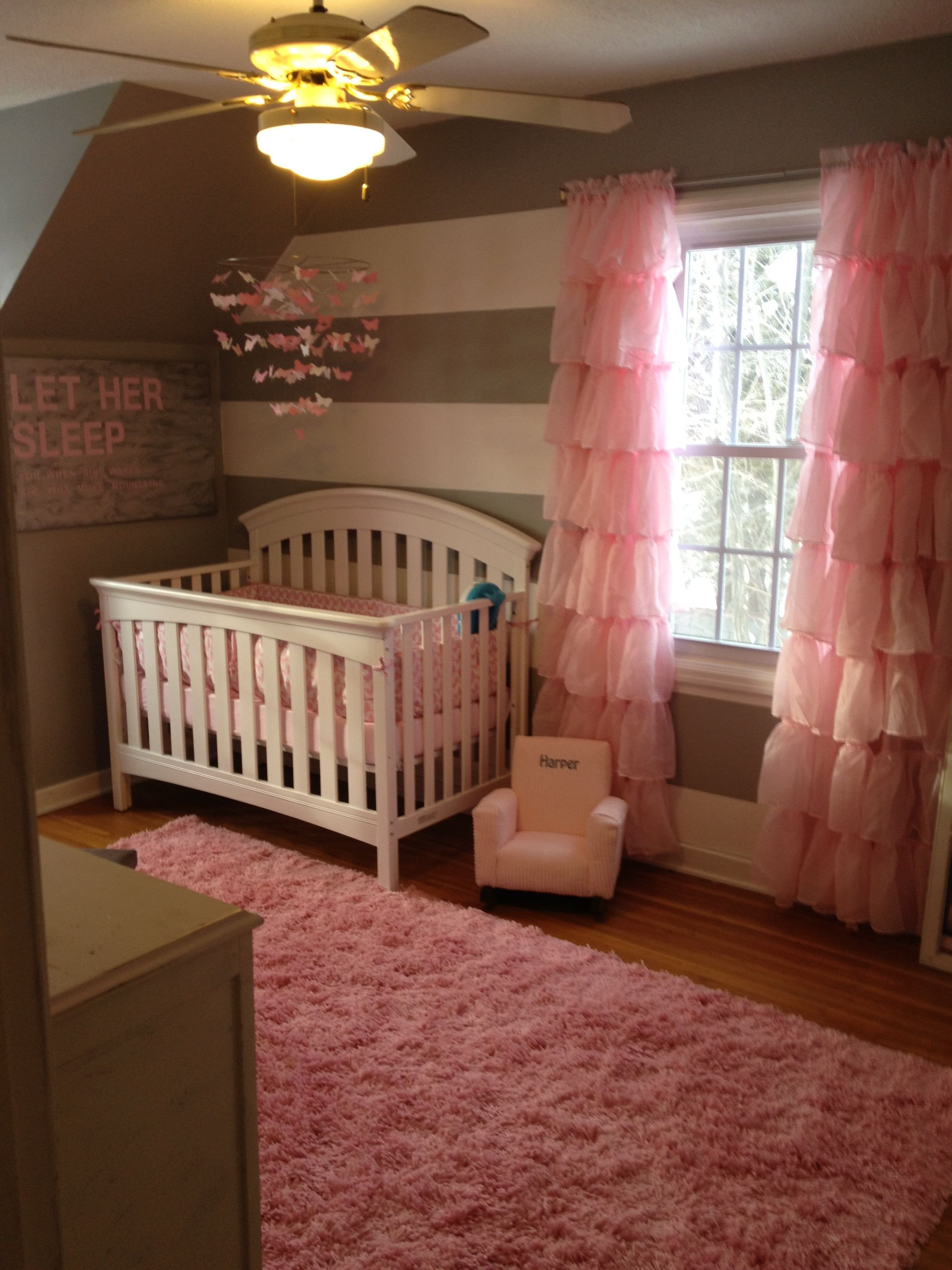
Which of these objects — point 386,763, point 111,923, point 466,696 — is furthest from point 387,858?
point 111,923

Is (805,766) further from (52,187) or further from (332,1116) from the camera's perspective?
(52,187)

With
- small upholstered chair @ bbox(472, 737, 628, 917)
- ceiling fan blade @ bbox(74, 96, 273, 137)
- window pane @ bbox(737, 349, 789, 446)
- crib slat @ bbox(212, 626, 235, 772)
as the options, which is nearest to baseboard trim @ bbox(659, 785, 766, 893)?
small upholstered chair @ bbox(472, 737, 628, 917)

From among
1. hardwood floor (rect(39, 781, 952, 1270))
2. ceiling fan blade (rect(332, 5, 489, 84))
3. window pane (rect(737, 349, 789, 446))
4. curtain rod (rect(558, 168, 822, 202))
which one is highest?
curtain rod (rect(558, 168, 822, 202))

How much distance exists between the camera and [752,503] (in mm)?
3270

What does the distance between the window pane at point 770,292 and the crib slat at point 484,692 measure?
117cm

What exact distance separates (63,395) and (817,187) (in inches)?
102

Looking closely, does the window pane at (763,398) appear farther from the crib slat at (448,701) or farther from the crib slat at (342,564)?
the crib slat at (342,564)

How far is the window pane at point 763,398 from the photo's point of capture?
317 cm

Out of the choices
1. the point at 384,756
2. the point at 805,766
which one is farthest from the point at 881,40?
the point at 384,756

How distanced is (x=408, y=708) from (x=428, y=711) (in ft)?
0.29

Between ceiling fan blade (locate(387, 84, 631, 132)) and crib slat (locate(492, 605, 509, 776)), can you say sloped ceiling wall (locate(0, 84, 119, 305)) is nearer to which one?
ceiling fan blade (locate(387, 84, 631, 132))

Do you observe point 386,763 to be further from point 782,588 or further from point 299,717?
point 782,588

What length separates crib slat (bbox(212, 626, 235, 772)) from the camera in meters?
3.53

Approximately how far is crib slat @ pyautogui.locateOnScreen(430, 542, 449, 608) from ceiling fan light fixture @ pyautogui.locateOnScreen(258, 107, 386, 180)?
1845 millimetres
